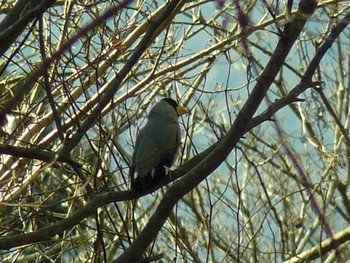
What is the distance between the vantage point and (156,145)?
197 inches

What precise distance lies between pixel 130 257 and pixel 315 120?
532 cm

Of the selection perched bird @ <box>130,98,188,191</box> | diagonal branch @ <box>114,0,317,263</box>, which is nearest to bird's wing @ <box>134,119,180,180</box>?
perched bird @ <box>130,98,188,191</box>

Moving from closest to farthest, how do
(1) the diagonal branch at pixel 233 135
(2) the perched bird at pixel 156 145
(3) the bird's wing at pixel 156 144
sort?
(1) the diagonal branch at pixel 233 135
(2) the perched bird at pixel 156 145
(3) the bird's wing at pixel 156 144

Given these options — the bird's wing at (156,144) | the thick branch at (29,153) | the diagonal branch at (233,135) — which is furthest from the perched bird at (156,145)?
the diagonal branch at (233,135)

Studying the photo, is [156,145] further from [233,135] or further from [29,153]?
[233,135]

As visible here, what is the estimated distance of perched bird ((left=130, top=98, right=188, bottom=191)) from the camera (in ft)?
14.8

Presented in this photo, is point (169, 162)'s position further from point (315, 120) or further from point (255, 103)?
point (315, 120)

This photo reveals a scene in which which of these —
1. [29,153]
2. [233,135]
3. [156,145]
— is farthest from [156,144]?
[233,135]

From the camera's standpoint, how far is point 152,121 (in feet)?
18.0

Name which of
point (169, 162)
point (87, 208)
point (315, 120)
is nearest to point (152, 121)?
point (169, 162)

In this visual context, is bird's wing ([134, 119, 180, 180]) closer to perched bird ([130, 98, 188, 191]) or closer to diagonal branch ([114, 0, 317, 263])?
perched bird ([130, 98, 188, 191])

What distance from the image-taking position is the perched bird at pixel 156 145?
14.8 feet

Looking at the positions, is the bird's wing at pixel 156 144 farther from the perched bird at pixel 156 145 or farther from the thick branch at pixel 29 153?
the thick branch at pixel 29 153

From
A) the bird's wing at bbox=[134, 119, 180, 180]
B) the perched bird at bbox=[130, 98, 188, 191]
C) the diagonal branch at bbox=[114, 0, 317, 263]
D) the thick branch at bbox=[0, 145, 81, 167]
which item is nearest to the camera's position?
the diagonal branch at bbox=[114, 0, 317, 263]
